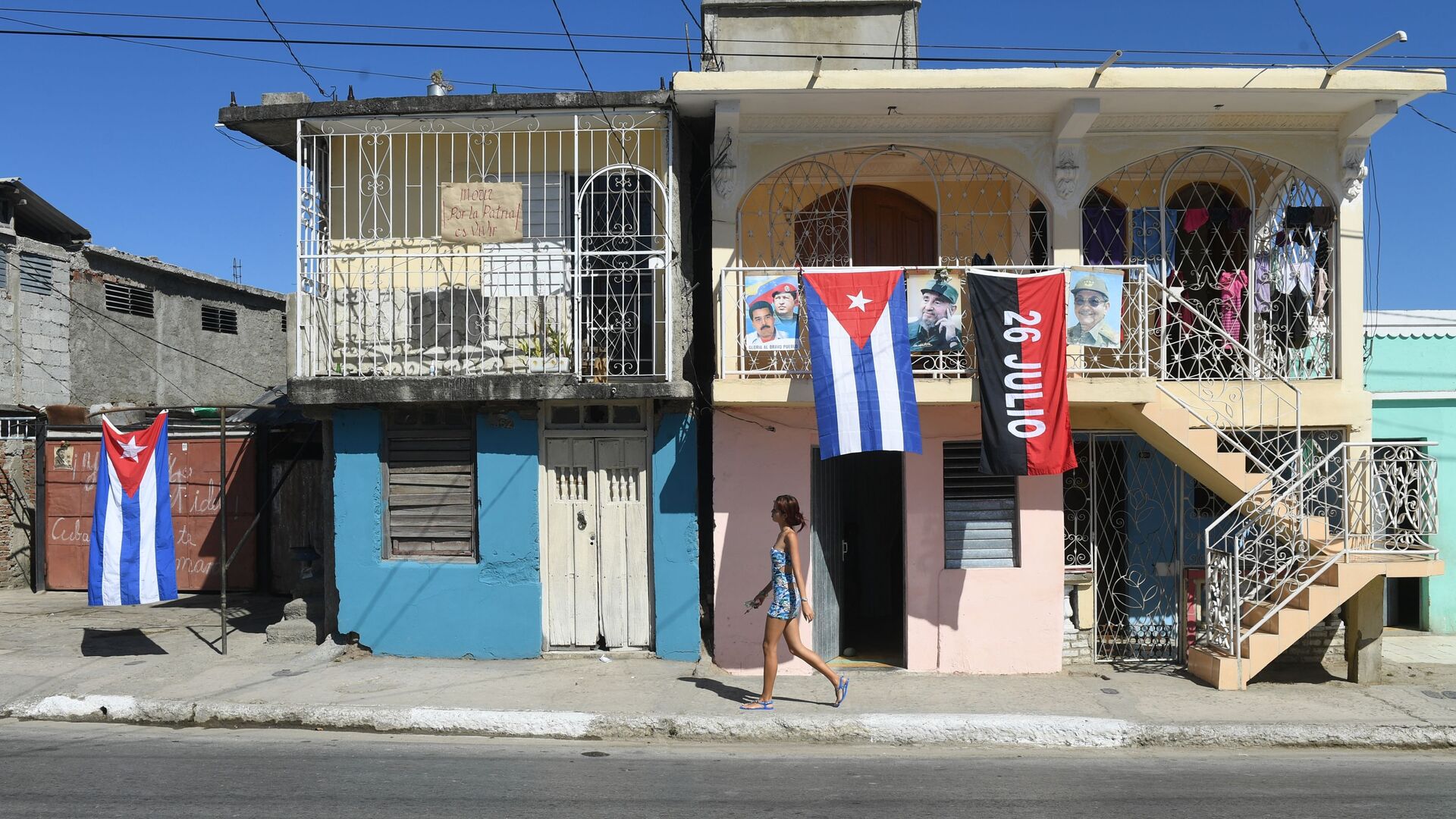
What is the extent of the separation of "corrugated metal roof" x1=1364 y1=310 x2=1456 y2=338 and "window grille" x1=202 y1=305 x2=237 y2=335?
19963 millimetres

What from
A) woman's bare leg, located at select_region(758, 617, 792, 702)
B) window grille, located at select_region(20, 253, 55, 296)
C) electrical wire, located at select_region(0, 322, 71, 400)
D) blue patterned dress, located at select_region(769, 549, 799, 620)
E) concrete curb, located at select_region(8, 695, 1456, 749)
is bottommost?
concrete curb, located at select_region(8, 695, 1456, 749)

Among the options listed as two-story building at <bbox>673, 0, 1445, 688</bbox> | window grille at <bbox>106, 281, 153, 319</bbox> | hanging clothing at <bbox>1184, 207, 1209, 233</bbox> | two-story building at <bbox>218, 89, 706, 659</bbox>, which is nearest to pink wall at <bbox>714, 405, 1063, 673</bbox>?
two-story building at <bbox>673, 0, 1445, 688</bbox>

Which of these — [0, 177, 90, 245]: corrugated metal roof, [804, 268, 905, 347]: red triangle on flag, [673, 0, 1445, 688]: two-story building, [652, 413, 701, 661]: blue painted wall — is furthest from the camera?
[0, 177, 90, 245]: corrugated metal roof

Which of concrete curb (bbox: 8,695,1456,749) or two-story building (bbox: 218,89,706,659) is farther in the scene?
two-story building (bbox: 218,89,706,659)

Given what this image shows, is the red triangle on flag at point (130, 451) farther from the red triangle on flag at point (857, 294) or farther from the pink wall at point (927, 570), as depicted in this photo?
the red triangle on flag at point (857, 294)

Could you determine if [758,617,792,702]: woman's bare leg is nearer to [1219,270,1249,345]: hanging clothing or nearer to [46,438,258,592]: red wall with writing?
[1219,270,1249,345]: hanging clothing

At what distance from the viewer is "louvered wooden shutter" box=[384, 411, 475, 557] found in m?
10.0

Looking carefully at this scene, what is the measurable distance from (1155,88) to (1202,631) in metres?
4.91

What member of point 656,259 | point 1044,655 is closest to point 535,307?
point 656,259

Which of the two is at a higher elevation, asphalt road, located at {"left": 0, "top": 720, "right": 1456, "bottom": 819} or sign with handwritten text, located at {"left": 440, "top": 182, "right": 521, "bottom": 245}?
sign with handwritten text, located at {"left": 440, "top": 182, "right": 521, "bottom": 245}

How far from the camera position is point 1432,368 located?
12.3m

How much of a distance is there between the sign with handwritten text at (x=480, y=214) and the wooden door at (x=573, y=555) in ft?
7.19

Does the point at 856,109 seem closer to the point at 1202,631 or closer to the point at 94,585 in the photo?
the point at 1202,631

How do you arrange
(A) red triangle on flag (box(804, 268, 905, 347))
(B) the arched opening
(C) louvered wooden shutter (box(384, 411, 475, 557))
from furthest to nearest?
(B) the arched opening
(C) louvered wooden shutter (box(384, 411, 475, 557))
(A) red triangle on flag (box(804, 268, 905, 347))
